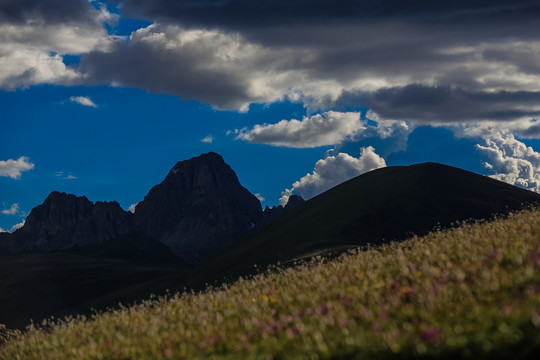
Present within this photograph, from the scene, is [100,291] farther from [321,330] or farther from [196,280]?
[321,330]

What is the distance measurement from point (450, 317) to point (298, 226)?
12042 cm

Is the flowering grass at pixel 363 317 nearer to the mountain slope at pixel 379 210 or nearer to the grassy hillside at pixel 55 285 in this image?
the mountain slope at pixel 379 210

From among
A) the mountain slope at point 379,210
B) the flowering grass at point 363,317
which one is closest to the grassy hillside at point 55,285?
the mountain slope at point 379,210

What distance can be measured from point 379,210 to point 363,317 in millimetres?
121816

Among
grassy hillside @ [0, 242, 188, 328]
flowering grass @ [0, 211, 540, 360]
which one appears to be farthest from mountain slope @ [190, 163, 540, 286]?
flowering grass @ [0, 211, 540, 360]

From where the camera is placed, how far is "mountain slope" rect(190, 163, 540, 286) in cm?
11762

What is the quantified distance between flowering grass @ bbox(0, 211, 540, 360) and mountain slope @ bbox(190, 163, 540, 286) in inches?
3501

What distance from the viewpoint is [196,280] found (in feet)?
397

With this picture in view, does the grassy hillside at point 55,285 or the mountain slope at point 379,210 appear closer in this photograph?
the mountain slope at point 379,210

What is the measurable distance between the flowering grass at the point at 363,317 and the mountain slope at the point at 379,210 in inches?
3501

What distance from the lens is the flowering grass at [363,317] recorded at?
7.49m

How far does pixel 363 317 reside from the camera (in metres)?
8.89

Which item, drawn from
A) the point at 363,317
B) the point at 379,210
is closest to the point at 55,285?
the point at 379,210

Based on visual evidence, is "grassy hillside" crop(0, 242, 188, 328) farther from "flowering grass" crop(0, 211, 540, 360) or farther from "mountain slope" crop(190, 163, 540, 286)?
"flowering grass" crop(0, 211, 540, 360)
